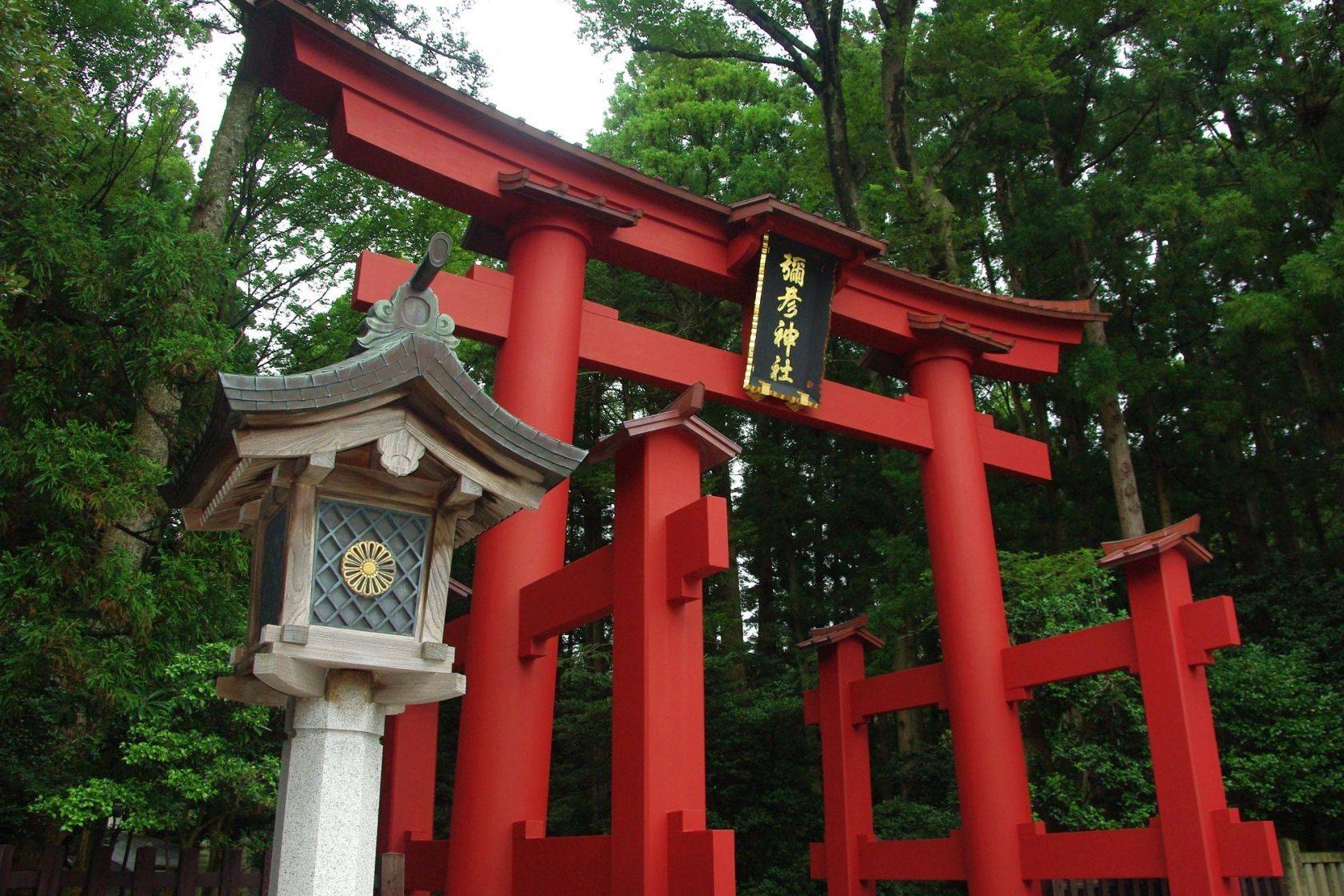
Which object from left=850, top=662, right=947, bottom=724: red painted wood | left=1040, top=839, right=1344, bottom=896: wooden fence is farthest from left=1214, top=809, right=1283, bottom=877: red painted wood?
left=850, top=662, right=947, bottom=724: red painted wood

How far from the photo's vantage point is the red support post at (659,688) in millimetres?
4035

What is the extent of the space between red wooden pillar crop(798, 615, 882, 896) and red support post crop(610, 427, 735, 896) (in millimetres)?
3570

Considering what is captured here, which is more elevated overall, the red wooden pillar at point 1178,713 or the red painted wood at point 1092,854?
the red wooden pillar at point 1178,713

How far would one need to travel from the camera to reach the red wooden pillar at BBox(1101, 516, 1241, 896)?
18.4 ft

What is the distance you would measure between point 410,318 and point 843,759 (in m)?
5.35

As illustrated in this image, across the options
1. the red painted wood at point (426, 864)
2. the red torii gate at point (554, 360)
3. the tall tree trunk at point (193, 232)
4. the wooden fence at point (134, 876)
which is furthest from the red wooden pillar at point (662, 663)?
the tall tree trunk at point (193, 232)

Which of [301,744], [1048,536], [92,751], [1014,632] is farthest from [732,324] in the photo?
[301,744]

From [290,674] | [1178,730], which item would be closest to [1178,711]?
[1178,730]

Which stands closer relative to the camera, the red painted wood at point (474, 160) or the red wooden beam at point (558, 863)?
the red wooden beam at point (558, 863)

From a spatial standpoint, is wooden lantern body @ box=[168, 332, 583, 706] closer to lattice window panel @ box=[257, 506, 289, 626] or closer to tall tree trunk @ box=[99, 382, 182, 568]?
lattice window panel @ box=[257, 506, 289, 626]

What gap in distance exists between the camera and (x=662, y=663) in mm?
4340

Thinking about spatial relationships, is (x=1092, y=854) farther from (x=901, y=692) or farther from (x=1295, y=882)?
(x=1295, y=882)

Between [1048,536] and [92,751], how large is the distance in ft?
→ 38.0

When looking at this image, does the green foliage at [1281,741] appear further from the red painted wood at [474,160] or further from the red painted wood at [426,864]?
the red painted wood at [426,864]
